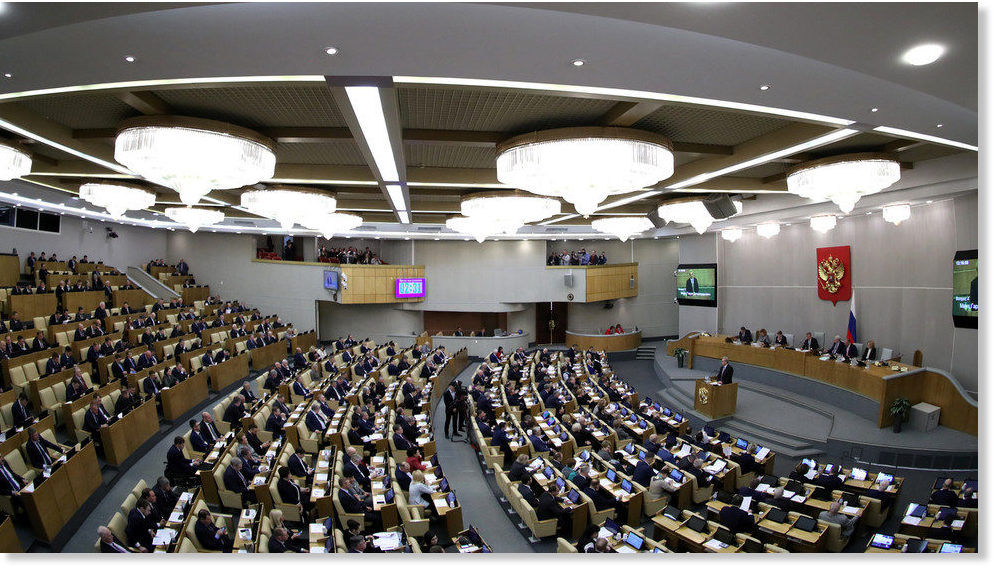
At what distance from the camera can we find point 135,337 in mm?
12766

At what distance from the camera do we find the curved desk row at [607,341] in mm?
20369

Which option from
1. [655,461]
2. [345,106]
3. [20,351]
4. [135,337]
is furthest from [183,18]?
[135,337]

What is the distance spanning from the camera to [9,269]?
14.2m

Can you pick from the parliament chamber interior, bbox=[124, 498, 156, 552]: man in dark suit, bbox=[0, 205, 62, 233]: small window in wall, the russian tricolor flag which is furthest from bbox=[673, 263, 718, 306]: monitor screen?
bbox=[0, 205, 62, 233]: small window in wall

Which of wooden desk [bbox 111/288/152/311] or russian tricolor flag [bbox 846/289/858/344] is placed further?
wooden desk [bbox 111/288/152/311]

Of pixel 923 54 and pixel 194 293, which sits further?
pixel 194 293

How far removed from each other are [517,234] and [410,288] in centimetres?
547

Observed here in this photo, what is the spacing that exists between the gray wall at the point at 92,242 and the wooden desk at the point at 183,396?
375 inches

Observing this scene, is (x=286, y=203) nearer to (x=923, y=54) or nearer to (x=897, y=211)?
(x=923, y=54)

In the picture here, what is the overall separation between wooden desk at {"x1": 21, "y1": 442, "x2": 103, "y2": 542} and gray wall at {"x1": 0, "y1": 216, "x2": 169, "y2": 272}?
1256 centimetres

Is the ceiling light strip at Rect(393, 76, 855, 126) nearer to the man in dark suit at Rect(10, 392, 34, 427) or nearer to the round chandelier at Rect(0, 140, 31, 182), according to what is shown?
the round chandelier at Rect(0, 140, 31, 182)

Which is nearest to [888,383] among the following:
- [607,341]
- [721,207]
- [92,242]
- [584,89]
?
[721,207]

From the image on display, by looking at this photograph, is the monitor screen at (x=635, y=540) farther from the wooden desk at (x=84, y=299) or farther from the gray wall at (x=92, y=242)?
the gray wall at (x=92, y=242)

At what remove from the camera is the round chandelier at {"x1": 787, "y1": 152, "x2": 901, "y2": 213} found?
5379 millimetres
